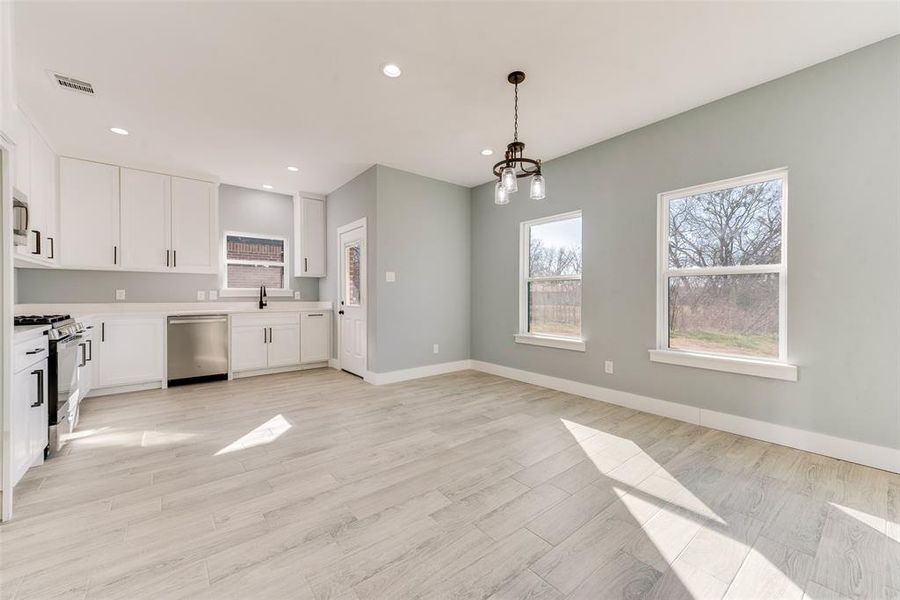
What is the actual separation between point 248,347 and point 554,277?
412cm

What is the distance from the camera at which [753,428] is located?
2.74 meters

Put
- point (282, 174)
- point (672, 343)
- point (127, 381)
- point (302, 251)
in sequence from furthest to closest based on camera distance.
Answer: point (302, 251) < point (282, 174) < point (127, 381) < point (672, 343)

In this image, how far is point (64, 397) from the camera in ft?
8.23

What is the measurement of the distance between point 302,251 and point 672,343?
4943mm

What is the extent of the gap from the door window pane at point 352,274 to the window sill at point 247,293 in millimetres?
1178

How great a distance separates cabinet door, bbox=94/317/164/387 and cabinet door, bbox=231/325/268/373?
0.76 m

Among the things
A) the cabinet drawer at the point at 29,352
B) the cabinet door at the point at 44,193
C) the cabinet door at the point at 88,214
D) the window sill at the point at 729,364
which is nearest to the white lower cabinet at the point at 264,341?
the cabinet door at the point at 88,214

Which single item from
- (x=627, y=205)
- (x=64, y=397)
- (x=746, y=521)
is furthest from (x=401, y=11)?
(x=64, y=397)

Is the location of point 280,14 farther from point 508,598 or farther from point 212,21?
point 508,598

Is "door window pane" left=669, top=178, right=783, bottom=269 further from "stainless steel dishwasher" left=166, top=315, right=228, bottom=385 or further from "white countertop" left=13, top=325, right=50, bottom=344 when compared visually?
"stainless steel dishwasher" left=166, top=315, right=228, bottom=385

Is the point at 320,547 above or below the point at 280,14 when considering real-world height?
below

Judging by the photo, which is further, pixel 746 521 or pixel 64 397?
pixel 64 397

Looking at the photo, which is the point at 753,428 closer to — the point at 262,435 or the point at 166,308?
the point at 262,435

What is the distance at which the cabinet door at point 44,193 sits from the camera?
3312mm
